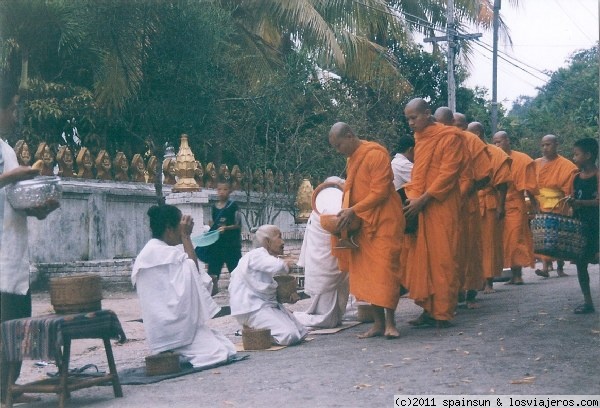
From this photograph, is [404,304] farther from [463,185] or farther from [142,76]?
[142,76]

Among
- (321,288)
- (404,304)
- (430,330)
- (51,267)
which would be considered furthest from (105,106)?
(430,330)

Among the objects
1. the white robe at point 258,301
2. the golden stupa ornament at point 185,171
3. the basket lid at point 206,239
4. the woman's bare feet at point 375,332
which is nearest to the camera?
the white robe at point 258,301

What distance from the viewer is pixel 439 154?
8.24 meters

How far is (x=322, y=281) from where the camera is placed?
8875mm

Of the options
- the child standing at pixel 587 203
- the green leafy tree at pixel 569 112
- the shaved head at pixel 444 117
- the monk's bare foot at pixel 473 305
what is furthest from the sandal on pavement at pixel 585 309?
the green leafy tree at pixel 569 112

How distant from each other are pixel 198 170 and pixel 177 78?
2.00 meters

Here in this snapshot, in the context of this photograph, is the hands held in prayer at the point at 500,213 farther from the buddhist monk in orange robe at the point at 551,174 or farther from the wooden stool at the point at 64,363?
the wooden stool at the point at 64,363

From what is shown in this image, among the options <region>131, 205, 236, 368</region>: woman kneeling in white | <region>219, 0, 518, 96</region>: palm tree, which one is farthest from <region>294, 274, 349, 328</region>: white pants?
<region>219, 0, 518, 96</region>: palm tree

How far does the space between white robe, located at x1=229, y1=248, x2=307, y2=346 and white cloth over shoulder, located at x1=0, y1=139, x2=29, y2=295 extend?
2.37 m

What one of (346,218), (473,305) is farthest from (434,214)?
(473,305)

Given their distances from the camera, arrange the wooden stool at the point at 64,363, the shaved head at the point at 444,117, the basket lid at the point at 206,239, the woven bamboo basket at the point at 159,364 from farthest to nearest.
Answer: the basket lid at the point at 206,239 → the shaved head at the point at 444,117 → the woven bamboo basket at the point at 159,364 → the wooden stool at the point at 64,363

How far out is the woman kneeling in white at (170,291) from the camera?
6.70m

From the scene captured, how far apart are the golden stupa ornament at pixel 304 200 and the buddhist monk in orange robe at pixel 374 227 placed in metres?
9.26

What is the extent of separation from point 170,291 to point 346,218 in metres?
1.75
